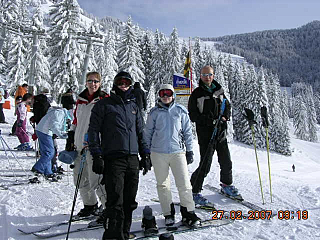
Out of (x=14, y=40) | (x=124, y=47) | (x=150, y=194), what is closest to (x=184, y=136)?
(x=150, y=194)

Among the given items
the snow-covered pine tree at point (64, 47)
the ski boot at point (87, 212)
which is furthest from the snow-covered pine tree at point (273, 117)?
the ski boot at point (87, 212)

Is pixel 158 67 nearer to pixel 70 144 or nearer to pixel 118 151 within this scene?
pixel 70 144

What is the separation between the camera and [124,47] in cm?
3859

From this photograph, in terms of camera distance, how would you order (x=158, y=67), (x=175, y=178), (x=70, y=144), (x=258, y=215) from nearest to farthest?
(x=175, y=178)
(x=70, y=144)
(x=258, y=215)
(x=158, y=67)

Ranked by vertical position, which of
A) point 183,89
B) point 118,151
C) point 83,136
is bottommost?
point 118,151

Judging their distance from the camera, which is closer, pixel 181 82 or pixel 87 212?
pixel 87 212

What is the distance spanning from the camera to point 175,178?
4.21m

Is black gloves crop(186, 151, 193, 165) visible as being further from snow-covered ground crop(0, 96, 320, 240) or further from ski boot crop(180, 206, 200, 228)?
snow-covered ground crop(0, 96, 320, 240)

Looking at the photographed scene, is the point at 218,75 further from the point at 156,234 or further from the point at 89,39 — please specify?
the point at 156,234

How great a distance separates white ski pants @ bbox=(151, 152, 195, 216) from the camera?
163 inches

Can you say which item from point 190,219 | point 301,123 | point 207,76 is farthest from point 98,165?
point 301,123

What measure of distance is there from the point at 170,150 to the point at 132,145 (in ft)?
2.81

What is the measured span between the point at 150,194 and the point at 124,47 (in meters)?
35.2

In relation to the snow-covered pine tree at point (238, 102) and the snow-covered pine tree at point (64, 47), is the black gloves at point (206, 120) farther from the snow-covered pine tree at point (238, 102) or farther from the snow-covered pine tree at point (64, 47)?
the snow-covered pine tree at point (238, 102)
